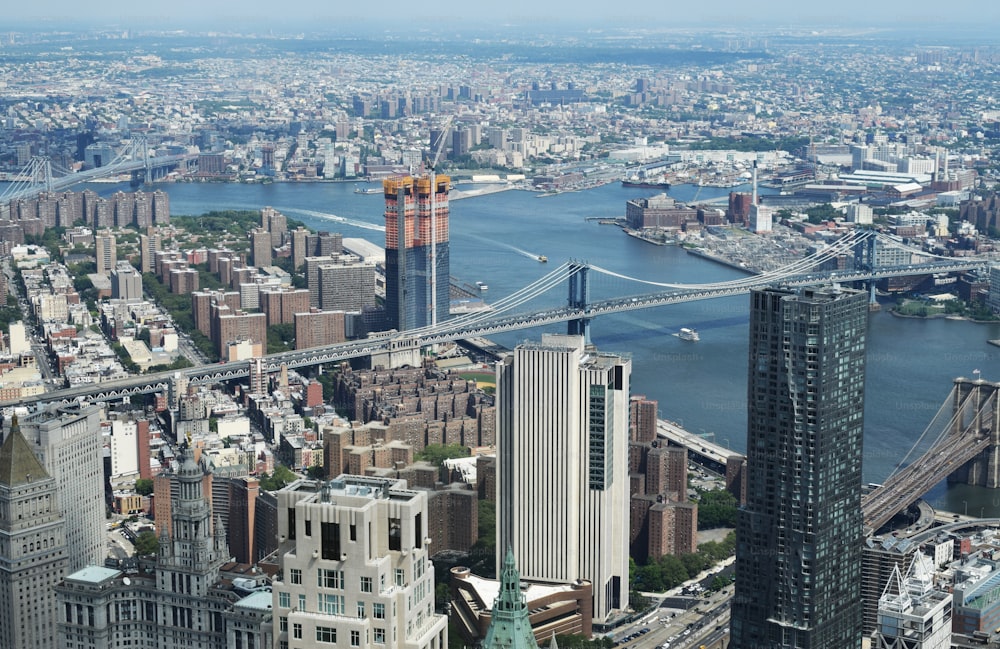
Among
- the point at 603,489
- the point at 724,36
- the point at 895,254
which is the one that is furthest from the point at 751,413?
the point at 724,36

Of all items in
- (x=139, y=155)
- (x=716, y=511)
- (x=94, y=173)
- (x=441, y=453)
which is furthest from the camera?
(x=139, y=155)

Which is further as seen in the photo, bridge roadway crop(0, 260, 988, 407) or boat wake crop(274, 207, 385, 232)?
boat wake crop(274, 207, 385, 232)

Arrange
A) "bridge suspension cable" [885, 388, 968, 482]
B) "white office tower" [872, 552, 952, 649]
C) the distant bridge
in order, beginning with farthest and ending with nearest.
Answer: "bridge suspension cable" [885, 388, 968, 482], the distant bridge, "white office tower" [872, 552, 952, 649]

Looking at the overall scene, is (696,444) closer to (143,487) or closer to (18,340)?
(143,487)

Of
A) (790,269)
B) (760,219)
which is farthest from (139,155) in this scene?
(790,269)

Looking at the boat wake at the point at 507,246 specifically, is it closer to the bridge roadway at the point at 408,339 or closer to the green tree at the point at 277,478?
the bridge roadway at the point at 408,339

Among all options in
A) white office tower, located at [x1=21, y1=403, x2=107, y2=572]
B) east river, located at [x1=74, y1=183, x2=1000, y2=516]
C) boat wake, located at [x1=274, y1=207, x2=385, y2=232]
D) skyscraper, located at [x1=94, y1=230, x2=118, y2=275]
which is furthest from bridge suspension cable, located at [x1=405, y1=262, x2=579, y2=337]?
white office tower, located at [x1=21, y1=403, x2=107, y2=572]

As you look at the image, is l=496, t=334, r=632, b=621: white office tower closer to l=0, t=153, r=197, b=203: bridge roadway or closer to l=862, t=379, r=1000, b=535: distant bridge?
l=862, t=379, r=1000, b=535: distant bridge
